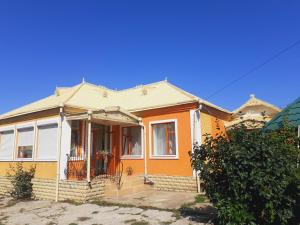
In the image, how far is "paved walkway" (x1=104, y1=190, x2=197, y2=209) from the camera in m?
10.2

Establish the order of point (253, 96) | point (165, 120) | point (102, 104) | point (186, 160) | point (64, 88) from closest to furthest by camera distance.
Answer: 1. point (186, 160)
2. point (165, 120)
3. point (102, 104)
4. point (64, 88)
5. point (253, 96)

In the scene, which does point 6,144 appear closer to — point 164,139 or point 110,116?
point 110,116

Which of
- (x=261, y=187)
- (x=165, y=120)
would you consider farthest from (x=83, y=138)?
(x=261, y=187)

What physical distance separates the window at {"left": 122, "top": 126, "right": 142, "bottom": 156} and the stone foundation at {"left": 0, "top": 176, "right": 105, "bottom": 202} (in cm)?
324

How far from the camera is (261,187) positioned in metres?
6.23

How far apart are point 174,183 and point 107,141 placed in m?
4.37

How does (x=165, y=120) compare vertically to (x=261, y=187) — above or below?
above

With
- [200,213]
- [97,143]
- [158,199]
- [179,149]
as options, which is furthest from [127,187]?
[200,213]

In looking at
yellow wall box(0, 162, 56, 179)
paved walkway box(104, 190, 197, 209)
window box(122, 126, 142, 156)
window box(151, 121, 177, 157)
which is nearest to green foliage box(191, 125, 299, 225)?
paved walkway box(104, 190, 197, 209)

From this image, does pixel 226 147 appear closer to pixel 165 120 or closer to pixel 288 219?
pixel 288 219

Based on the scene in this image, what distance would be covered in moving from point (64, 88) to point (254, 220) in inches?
→ 555

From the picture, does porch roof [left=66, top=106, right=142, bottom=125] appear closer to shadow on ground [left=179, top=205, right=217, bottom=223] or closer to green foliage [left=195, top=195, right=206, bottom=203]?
green foliage [left=195, top=195, right=206, bottom=203]

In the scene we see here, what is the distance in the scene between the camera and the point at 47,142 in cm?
1387

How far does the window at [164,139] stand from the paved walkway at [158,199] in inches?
78.0
